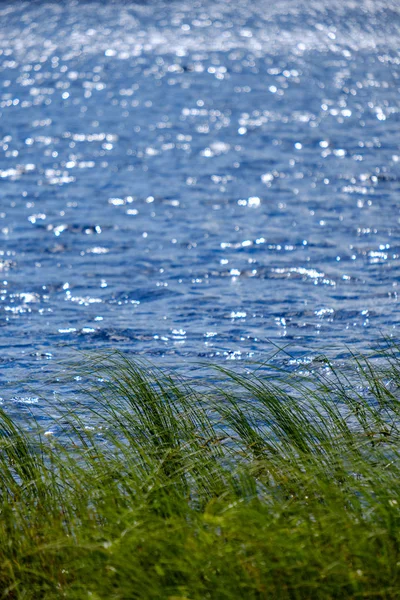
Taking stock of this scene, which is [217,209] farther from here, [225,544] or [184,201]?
[225,544]

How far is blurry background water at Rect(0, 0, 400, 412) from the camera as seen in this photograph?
11.6 meters

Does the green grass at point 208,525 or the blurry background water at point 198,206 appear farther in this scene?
the blurry background water at point 198,206

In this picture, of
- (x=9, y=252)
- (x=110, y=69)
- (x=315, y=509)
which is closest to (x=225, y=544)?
(x=315, y=509)

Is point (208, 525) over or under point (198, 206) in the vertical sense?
over

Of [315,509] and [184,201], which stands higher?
[315,509]

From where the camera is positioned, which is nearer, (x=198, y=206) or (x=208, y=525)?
(x=208, y=525)

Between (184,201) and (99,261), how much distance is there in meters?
3.95

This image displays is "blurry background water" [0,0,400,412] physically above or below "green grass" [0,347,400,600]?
below

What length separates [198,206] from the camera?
18.1m

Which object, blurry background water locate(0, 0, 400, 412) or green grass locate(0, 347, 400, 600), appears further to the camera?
blurry background water locate(0, 0, 400, 412)

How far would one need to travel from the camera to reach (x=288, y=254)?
14766 millimetres

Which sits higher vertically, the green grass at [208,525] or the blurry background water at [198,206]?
the green grass at [208,525]

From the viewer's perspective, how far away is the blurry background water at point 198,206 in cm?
1159

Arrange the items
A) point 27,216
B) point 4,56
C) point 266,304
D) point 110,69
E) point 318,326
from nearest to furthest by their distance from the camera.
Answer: point 318,326 < point 266,304 < point 27,216 < point 110,69 < point 4,56
